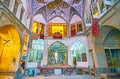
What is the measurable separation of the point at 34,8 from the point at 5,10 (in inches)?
274

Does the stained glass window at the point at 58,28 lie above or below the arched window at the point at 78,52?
above

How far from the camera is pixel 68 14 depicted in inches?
589

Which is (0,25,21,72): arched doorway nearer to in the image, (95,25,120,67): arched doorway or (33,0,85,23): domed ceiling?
(33,0,85,23): domed ceiling

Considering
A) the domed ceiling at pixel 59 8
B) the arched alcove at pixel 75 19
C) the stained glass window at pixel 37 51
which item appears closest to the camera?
the stained glass window at pixel 37 51

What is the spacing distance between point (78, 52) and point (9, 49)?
8184 millimetres

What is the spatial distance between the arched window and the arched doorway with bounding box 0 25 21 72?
286 inches

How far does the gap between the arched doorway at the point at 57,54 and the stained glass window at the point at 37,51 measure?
4.32 ft

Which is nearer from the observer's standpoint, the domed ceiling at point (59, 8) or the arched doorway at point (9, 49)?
the arched doorway at point (9, 49)

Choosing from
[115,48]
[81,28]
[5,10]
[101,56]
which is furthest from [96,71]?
[5,10]

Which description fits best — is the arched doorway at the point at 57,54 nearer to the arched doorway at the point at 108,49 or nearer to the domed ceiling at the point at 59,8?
the domed ceiling at the point at 59,8

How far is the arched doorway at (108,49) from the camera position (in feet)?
30.6

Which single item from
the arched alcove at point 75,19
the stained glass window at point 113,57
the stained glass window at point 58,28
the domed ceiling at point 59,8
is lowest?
the stained glass window at point 113,57

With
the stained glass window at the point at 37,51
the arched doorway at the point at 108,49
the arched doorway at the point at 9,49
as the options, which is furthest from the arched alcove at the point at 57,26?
the arched doorway at the point at 9,49

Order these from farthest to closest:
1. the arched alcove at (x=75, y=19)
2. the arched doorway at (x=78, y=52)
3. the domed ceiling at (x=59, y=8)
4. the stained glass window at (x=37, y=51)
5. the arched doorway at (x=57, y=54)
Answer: the arched alcove at (x=75, y=19), the arched doorway at (x=57, y=54), the domed ceiling at (x=59, y=8), the arched doorway at (x=78, y=52), the stained glass window at (x=37, y=51)
